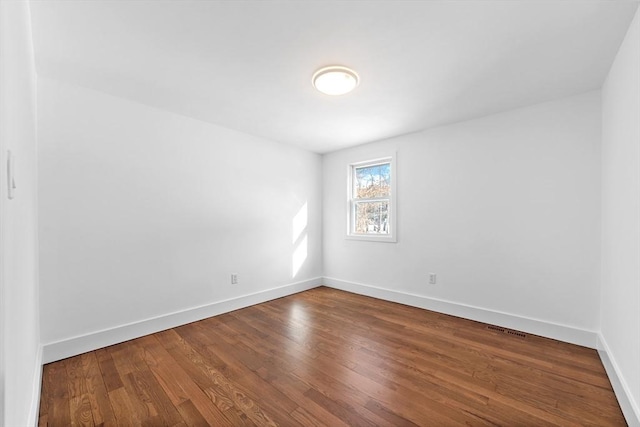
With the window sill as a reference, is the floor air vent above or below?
below

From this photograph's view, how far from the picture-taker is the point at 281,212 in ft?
13.4

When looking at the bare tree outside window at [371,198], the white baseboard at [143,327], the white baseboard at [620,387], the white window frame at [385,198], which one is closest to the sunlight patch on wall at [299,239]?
the white baseboard at [143,327]

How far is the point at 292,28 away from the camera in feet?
5.55

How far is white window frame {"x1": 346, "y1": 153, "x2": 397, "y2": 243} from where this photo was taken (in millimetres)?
3834

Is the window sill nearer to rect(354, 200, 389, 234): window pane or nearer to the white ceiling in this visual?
rect(354, 200, 389, 234): window pane

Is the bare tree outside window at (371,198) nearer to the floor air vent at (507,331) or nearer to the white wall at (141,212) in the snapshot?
the white wall at (141,212)

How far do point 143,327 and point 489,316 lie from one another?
3.65 m

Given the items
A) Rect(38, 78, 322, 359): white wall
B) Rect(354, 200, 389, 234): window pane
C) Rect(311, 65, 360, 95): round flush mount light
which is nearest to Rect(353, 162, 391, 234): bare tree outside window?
Rect(354, 200, 389, 234): window pane

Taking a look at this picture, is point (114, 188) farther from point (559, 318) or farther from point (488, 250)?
point (559, 318)

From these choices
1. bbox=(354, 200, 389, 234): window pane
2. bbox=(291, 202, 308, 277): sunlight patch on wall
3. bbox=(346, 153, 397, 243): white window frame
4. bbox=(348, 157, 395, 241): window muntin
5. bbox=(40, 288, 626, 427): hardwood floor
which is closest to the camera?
bbox=(40, 288, 626, 427): hardwood floor

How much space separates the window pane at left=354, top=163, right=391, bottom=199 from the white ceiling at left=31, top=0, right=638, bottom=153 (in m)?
1.30

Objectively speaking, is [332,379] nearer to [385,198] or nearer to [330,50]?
[330,50]

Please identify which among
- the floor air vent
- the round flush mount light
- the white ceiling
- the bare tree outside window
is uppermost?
the white ceiling

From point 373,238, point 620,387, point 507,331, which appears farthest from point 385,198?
point 620,387
